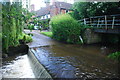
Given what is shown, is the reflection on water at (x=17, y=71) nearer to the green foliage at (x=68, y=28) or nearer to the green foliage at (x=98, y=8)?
the green foliage at (x=68, y=28)

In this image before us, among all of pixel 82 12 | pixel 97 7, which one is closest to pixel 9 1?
pixel 97 7

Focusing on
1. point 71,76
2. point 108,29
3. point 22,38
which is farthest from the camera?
point 22,38

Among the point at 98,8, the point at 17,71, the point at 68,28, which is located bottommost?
the point at 17,71

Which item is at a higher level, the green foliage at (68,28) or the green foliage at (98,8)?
the green foliage at (98,8)

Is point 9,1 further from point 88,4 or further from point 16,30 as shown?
point 88,4

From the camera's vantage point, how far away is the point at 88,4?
13.2m

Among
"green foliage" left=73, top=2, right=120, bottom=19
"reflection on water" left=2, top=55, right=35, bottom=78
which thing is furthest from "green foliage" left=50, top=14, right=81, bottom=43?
"reflection on water" left=2, top=55, right=35, bottom=78

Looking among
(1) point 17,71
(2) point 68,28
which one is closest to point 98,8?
(2) point 68,28

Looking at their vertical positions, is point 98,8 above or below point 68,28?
above

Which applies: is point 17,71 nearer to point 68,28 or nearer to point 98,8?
point 68,28

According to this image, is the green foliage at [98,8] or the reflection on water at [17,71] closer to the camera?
the reflection on water at [17,71]

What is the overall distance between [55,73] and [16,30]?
329 cm

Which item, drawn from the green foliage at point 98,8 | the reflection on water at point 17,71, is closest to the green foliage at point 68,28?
the green foliage at point 98,8

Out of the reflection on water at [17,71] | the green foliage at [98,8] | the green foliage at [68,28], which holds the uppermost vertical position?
the green foliage at [98,8]
